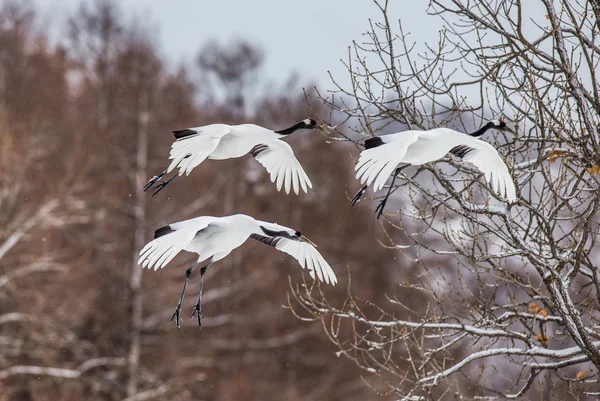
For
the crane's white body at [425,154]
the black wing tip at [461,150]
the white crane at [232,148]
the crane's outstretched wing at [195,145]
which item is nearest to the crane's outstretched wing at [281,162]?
the white crane at [232,148]

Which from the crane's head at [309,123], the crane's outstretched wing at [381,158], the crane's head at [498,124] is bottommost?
the crane's outstretched wing at [381,158]

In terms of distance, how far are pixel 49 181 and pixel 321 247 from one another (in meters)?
9.84

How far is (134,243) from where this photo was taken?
2684 cm

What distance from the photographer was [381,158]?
5410 millimetres

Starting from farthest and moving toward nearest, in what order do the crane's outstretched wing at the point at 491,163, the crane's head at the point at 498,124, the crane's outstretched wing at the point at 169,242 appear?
the crane's head at the point at 498,124
the crane's outstretched wing at the point at 491,163
the crane's outstretched wing at the point at 169,242

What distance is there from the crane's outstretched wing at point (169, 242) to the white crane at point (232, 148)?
248 mm

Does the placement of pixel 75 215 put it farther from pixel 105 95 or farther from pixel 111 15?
pixel 111 15

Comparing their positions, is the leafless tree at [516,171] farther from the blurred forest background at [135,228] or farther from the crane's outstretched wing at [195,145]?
the blurred forest background at [135,228]

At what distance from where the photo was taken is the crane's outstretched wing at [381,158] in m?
5.23

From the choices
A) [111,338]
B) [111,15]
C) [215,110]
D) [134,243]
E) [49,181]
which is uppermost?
[111,15]

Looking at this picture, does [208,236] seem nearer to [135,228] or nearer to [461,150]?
[461,150]

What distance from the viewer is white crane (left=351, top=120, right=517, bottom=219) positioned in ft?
17.6

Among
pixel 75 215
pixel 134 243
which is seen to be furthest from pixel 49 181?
pixel 134 243

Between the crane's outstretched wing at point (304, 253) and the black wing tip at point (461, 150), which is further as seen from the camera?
the crane's outstretched wing at point (304, 253)
